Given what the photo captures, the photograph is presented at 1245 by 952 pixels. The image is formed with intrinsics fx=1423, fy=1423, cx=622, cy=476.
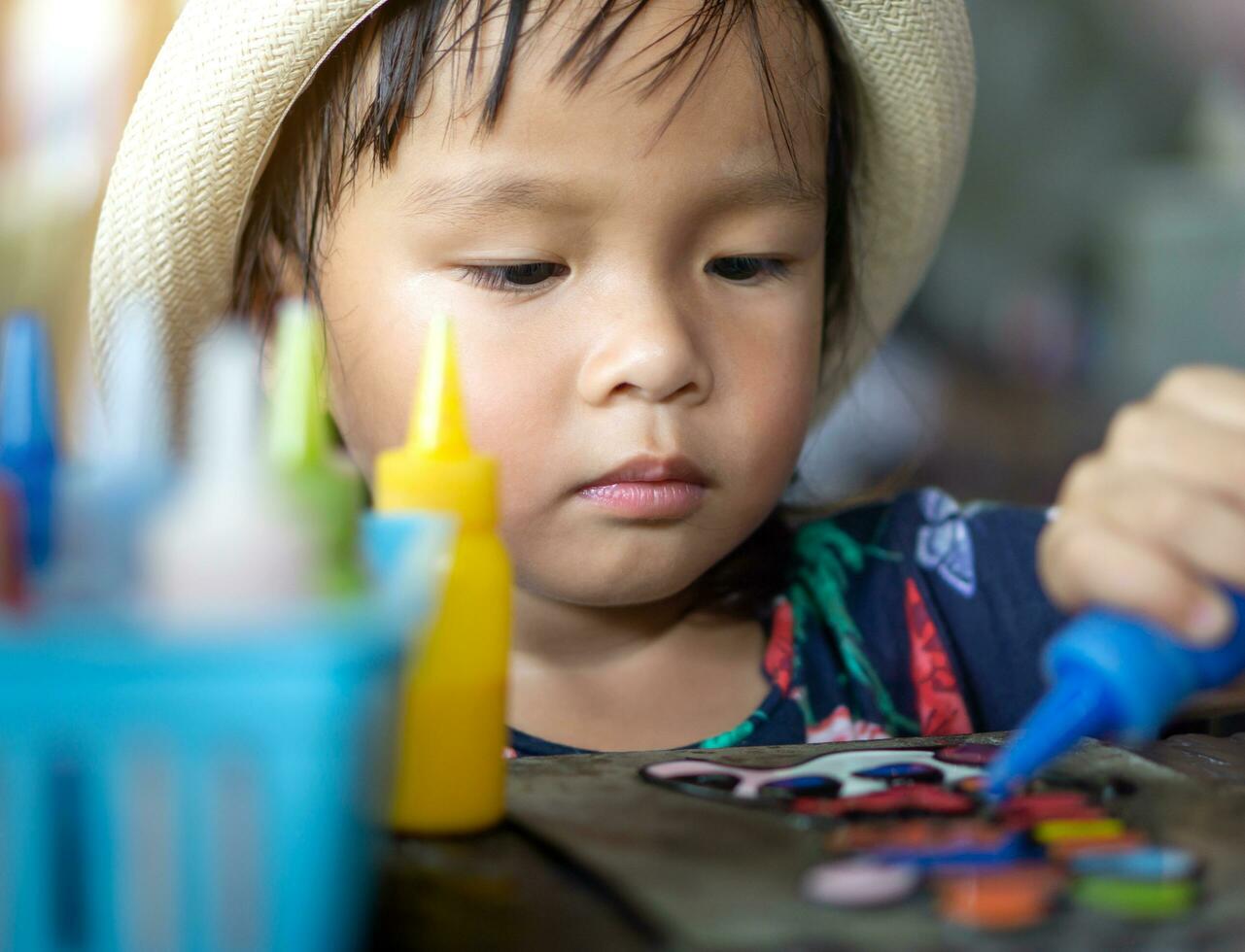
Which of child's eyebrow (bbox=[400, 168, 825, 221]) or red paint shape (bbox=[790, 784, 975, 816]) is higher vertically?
child's eyebrow (bbox=[400, 168, 825, 221])

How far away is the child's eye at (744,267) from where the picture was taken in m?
0.90

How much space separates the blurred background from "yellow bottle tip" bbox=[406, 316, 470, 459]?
7.94ft

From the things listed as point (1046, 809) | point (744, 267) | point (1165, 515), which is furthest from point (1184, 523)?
point (744, 267)

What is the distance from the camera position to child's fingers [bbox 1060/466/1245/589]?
505 millimetres

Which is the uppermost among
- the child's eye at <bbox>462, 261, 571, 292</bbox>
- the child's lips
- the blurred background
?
the blurred background

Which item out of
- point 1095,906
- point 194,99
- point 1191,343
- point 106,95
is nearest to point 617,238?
point 194,99

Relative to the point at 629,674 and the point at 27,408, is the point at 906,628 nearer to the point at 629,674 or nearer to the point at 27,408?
the point at 629,674

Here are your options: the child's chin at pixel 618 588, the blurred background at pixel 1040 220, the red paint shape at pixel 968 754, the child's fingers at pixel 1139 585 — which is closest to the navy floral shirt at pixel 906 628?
the child's chin at pixel 618 588

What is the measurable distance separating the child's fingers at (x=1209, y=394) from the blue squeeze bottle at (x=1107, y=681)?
4.5 inches

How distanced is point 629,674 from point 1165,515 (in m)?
0.60

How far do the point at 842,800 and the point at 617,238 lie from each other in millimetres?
428

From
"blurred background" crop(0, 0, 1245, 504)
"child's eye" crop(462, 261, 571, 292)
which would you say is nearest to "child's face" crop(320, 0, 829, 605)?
"child's eye" crop(462, 261, 571, 292)

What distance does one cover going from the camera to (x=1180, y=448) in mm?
549

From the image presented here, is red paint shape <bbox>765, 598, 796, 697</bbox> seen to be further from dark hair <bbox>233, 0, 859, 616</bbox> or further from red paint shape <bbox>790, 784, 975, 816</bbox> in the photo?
red paint shape <bbox>790, 784, 975, 816</bbox>
